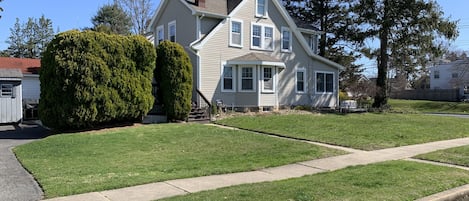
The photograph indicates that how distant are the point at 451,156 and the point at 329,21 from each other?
26.5 metres

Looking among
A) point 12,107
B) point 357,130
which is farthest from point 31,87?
point 357,130

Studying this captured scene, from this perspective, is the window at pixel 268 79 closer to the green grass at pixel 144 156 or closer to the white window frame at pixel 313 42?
the white window frame at pixel 313 42

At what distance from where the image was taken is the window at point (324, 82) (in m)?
28.7

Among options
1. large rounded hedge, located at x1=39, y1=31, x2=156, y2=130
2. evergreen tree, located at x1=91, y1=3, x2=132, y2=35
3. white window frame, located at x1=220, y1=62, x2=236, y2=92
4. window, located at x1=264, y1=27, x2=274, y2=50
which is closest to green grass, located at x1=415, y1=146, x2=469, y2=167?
large rounded hedge, located at x1=39, y1=31, x2=156, y2=130

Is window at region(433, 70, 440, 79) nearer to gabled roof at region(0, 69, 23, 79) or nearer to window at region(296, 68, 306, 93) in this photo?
window at region(296, 68, 306, 93)

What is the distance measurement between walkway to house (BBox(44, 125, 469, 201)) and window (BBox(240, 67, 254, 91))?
12.3 metres

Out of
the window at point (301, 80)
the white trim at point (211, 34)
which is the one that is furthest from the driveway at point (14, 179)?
the window at point (301, 80)

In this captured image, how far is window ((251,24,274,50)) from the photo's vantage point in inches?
985

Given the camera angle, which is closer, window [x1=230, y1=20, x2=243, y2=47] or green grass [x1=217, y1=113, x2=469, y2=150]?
green grass [x1=217, y1=113, x2=469, y2=150]

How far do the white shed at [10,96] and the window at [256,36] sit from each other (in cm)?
1329

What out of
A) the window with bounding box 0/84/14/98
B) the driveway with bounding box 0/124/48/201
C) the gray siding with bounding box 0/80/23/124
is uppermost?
the window with bounding box 0/84/14/98

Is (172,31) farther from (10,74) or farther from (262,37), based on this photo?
(10,74)

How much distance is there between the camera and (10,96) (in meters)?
20.2

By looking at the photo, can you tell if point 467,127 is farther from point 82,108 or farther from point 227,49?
point 82,108
